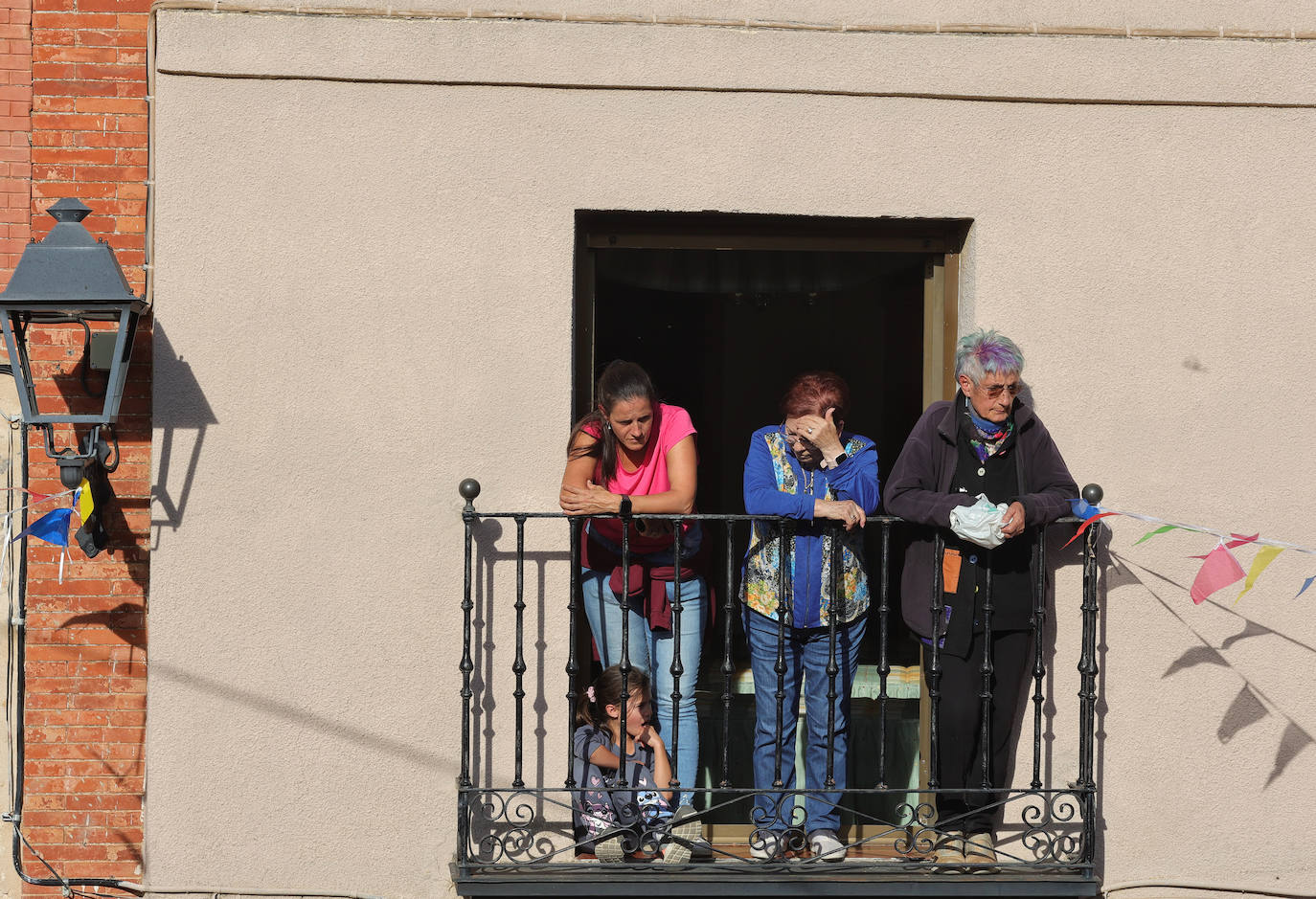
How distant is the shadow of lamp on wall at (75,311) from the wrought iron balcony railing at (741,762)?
1235mm

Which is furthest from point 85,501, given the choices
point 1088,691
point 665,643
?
point 1088,691

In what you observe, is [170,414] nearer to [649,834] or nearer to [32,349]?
[32,349]

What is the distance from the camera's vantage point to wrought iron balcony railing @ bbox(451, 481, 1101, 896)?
4.44 metres

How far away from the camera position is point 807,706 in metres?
4.59

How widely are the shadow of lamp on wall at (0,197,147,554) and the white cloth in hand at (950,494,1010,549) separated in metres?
2.78

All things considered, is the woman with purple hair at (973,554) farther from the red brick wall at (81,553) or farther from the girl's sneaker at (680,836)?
the red brick wall at (81,553)

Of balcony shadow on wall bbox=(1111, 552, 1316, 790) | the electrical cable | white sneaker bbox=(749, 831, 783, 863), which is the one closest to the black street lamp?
white sneaker bbox=(749, 831, 783, 863)

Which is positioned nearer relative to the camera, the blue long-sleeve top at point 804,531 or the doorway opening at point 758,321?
the blue long-sleeve top at point 804,531

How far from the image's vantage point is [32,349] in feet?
15.7

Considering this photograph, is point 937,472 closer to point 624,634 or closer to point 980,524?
point 980,524

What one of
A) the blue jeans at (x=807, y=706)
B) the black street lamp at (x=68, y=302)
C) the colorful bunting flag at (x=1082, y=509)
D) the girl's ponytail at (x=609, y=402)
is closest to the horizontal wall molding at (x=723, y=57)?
the black street lamp at (x=68, y=302)

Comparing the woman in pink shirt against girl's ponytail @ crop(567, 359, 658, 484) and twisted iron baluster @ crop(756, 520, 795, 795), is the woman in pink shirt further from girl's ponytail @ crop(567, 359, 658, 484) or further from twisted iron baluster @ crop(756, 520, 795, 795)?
twisted iron baluster @ crop(756, 520, 795, 795)

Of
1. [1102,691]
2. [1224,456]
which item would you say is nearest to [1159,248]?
[1224,456]

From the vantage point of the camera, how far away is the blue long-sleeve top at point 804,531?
14.7 feet
